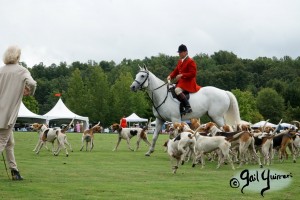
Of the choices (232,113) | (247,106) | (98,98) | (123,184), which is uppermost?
(98,98)

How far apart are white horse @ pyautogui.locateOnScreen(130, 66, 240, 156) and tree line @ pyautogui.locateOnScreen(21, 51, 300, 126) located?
200 ft

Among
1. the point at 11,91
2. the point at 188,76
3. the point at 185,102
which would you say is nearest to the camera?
the point at 11,91

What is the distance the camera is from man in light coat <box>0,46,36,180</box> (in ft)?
35.1

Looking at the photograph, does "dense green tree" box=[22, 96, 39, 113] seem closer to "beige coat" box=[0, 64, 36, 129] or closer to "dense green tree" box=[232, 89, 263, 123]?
"dense green tree" box=[232, 89, 263, 123]

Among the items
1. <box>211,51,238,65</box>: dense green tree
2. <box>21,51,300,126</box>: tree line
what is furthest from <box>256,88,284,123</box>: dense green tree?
<box>211,51,238,65</box>: dense green tree

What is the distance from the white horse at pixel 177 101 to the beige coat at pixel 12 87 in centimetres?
938

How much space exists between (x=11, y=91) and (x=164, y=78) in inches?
4151

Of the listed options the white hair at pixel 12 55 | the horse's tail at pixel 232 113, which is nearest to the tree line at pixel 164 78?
the horse's tail at pixel 232 113

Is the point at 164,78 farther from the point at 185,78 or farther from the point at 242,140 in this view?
the point at 242,140

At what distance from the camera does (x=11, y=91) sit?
10836 millimetres

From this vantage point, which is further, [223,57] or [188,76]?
[223,57]

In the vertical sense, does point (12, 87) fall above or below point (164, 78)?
below

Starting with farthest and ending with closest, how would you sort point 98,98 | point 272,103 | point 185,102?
point 272,103, point 98,98, point 185,102

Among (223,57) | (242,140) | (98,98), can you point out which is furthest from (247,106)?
(242,140)
